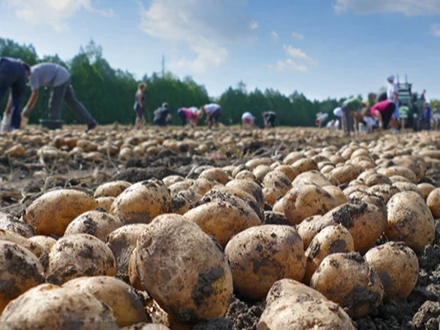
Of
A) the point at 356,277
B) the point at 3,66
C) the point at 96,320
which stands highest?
the point at 3,66

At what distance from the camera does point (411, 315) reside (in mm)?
1913

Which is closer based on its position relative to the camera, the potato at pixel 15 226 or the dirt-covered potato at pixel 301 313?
the dirt-covered potato at pixel 301 313

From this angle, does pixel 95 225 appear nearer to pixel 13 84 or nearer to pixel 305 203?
pixel 305 203

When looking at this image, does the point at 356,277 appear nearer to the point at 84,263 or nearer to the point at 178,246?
the point at 178,246

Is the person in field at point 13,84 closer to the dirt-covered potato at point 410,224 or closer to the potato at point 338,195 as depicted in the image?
the potato at point 338,195

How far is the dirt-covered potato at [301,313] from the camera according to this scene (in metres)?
1.38

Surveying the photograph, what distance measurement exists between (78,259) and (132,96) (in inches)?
1460

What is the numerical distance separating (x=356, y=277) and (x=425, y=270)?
2.48 ft

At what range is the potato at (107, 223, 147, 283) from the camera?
1903 mm

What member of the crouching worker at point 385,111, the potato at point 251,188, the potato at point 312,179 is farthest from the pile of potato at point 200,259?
the crouching worker at point 385,111

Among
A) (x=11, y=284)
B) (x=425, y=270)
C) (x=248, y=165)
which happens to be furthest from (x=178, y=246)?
(x=248, y=165)

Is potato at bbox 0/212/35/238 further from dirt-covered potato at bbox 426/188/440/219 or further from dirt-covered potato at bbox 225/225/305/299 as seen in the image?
dirt-covered potato at bbox 426/188/440/219

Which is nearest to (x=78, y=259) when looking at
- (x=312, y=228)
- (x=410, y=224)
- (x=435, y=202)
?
(x=312, y=228)

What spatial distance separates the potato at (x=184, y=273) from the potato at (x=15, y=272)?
328 millimetres
